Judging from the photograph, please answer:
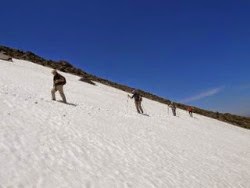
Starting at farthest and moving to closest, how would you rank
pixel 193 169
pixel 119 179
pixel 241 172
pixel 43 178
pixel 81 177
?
pixel 241 172, pixel 193 169, pixel 119 179, pixel 81 177, pixel 43 178

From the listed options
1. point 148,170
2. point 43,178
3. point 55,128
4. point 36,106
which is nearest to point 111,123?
point 36,106

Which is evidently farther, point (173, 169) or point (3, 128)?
point (173, 169)

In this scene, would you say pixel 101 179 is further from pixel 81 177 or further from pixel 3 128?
pixel 3 128

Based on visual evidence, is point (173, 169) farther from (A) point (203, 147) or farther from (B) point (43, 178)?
(A) point (203, 147)

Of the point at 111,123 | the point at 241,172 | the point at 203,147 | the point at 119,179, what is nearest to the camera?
the point at 119,179

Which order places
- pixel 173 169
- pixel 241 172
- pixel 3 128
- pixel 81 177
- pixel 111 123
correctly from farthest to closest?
1. pixel 111 123
2. pixel 241 172
3. pixel 173 169
4. pixel 3 128
5. pixel 81 177

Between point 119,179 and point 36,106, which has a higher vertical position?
point 36,106

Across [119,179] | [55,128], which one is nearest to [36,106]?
[55,128]

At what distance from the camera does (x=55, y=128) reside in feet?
51.2

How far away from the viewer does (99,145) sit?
15062 mm

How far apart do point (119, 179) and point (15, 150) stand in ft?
12.4

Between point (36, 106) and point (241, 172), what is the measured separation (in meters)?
12.7

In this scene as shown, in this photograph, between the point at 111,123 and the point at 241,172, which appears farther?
the point at 111,123

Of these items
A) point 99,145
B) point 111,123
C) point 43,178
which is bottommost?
point 43,178
